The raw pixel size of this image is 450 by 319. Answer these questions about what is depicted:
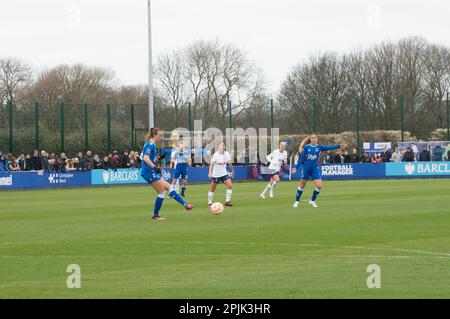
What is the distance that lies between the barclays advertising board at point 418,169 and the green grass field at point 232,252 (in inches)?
1140

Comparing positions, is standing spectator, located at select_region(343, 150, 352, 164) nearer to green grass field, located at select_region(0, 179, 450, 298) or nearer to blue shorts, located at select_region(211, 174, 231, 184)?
blue shorts, located at select_region(211, 174, 231, 184)

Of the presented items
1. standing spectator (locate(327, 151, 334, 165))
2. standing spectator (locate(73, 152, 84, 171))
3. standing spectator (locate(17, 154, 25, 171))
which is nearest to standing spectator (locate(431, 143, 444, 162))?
standing spectator (locate(327, 151, 334, 165))

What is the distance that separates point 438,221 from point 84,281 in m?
11.6

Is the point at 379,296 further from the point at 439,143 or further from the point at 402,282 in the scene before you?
the point at 439,143

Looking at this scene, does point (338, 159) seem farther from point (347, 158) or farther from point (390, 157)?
point (390, 157)

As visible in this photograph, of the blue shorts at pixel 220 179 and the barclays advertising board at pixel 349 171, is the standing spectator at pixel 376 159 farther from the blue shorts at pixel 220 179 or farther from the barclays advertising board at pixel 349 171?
the blue shorts at pixel 220 179

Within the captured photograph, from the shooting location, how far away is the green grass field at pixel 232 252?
11602 mm

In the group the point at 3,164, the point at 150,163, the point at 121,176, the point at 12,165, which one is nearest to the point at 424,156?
the point at 121,176

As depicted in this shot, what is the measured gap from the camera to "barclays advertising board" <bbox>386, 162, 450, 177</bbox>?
55094mm

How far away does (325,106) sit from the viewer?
72438mm

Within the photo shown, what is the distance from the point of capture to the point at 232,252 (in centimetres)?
1558

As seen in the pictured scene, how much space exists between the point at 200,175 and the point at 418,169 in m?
14.0

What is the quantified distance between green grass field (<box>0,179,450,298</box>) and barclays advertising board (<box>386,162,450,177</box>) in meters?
28.9

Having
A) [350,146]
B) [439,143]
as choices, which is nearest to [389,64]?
[350,146]
